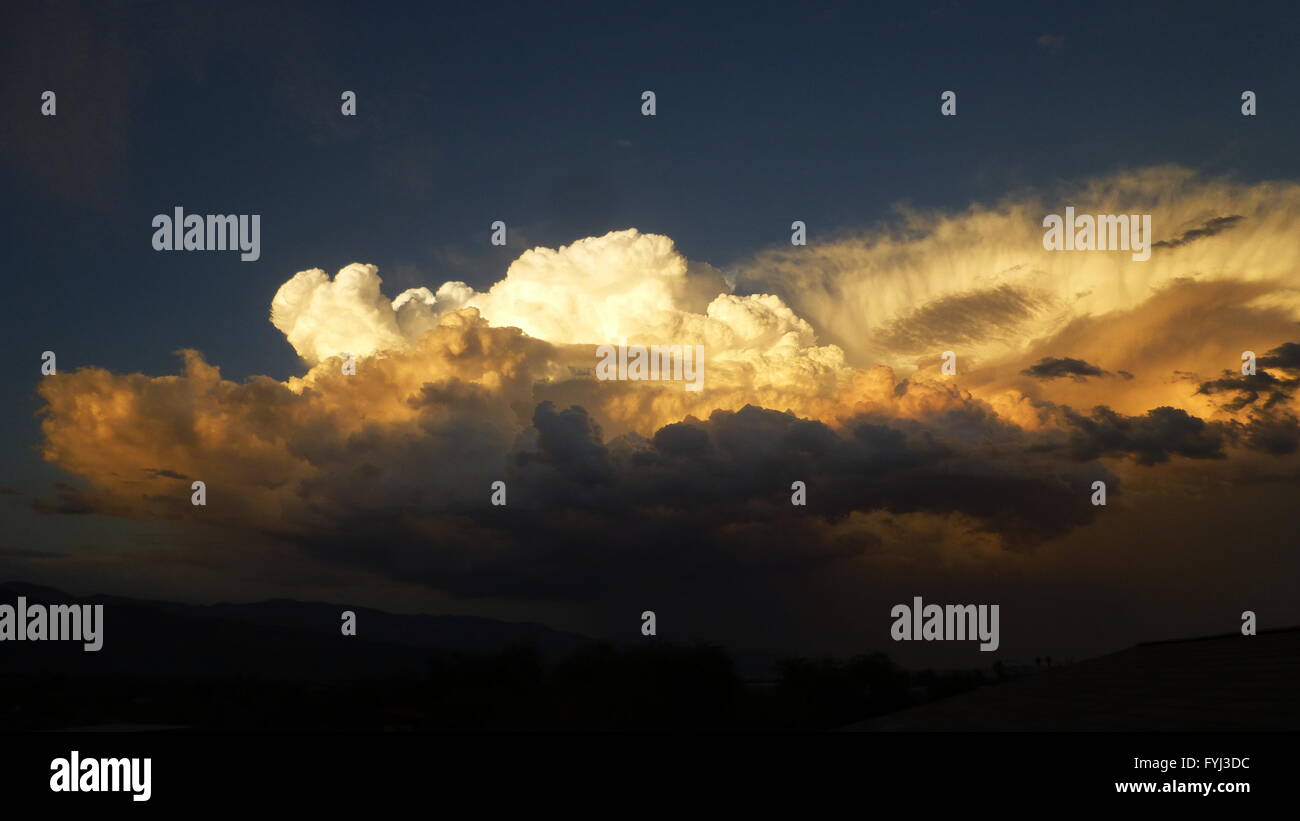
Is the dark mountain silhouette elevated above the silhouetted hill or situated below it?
below

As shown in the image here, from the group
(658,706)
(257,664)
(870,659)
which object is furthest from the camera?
(257,664)

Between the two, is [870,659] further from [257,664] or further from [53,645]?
[53,645]

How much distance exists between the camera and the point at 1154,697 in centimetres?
1703

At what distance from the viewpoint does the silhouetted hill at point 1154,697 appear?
46.5ft

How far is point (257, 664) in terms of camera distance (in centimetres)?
12112

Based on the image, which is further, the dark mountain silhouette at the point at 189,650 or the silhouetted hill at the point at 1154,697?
the dark mountain silhouette at the point at 189,650

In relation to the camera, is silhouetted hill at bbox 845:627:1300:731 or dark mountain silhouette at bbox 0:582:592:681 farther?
dark mountain silhouette at bbox 0:582:592:681

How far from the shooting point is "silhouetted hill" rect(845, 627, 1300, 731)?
14188 mm

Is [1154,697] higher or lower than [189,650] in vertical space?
higher

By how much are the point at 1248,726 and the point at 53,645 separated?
6182 inches

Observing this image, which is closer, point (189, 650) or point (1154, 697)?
point (1154, 697)

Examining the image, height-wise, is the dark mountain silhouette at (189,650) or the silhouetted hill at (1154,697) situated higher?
the silhouetted hill at (1154,697)
